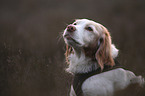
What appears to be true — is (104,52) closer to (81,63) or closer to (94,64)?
(94,64)

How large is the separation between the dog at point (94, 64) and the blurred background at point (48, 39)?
10.3 inches

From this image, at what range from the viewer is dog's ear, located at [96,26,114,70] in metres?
2.76

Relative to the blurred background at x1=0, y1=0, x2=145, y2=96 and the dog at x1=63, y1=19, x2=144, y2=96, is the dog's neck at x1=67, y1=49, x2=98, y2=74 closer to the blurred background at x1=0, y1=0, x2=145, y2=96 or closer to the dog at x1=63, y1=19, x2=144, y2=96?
the dog at x1=63, y1=19, x2=144, y2=96

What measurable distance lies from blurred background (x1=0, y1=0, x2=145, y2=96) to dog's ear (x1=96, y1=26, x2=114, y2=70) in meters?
0.52

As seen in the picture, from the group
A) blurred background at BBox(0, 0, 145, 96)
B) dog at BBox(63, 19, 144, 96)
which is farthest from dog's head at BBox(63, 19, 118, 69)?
blurred background at BBox(0, 0, 145, 96)

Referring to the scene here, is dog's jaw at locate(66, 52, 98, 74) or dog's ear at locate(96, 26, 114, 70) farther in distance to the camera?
dog's jaw at locate(66, 52, 98, 74)

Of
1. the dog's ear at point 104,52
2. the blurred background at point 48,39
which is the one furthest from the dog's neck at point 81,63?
the blurred background at point 48,39

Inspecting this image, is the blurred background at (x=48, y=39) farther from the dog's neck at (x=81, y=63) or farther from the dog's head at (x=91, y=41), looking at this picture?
the dog's head at (x=91, y=41)

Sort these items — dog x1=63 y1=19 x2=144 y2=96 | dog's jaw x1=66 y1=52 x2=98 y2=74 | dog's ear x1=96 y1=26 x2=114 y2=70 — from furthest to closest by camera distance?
Answer: 1. dog's jaw x1=66 y1=52 x2=98 y2=74
2. dog's ear x1=96 y1=26 x2=114 y2=70
3. dog x1=63 y1=19 x2=144 y2=96

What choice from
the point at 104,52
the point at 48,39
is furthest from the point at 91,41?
the point at 48,39

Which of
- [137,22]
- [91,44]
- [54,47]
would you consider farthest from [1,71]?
[137,22]

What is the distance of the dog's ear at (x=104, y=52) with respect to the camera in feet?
9.06

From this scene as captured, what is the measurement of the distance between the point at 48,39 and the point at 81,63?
15.2ft

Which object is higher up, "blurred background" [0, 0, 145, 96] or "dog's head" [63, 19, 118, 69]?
"dog's head" [63, 19, 118, 69]
